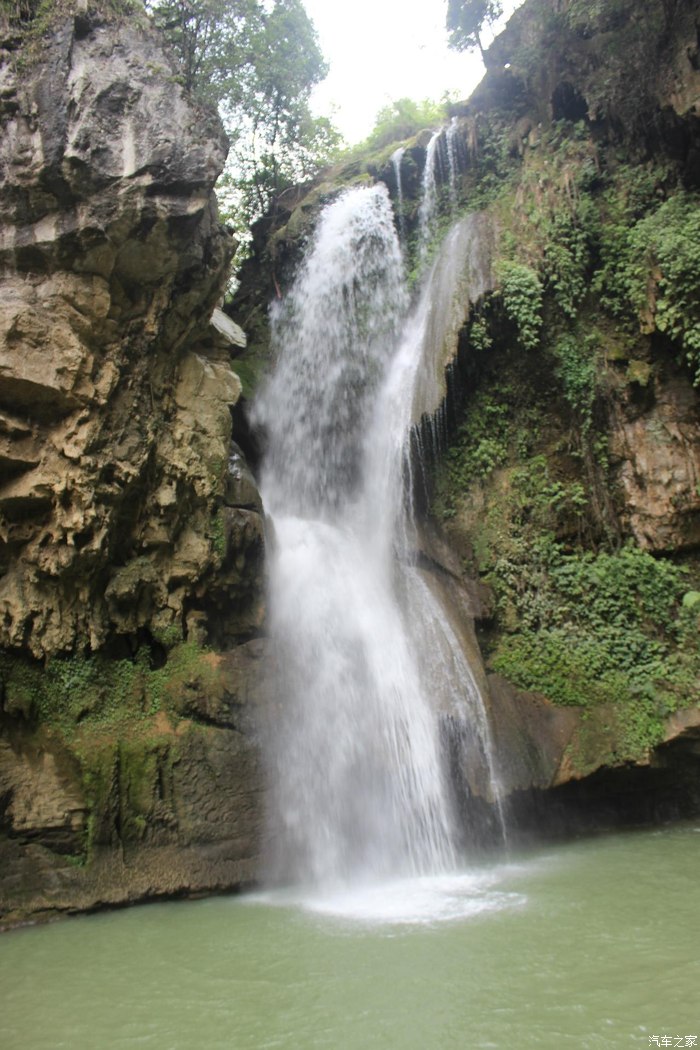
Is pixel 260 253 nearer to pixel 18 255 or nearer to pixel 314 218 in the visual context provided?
pixel 314 218

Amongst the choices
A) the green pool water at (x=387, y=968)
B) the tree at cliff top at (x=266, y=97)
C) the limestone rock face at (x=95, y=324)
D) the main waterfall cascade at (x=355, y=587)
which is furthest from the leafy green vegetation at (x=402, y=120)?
the green pool water at (x=387, y=968)

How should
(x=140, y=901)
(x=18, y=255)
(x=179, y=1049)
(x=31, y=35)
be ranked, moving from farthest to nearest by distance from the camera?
1. (x=31, y=35)
2. (x=18, y=255)
3. (x=140, y=901)
4. (x=179, y=1049)

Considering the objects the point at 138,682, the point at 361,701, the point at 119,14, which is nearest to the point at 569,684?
the point at 361,701

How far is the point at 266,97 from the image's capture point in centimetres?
1703

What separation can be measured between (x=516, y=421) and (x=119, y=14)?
7364 mm

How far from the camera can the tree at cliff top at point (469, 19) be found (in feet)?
50.6

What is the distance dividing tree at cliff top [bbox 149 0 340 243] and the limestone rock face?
7948 millimetres

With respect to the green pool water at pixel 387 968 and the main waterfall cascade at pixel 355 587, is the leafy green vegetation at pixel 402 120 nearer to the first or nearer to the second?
the main waterfall cascade at pixel 355 587

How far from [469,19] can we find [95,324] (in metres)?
12.7

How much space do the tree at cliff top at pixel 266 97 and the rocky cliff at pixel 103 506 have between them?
7.68 metres

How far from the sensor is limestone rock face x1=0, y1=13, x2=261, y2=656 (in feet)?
25.2

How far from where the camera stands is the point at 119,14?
8.58 metres

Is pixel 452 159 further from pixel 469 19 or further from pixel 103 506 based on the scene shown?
pixel 103 506

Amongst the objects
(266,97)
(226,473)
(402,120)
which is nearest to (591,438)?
(226,473)
